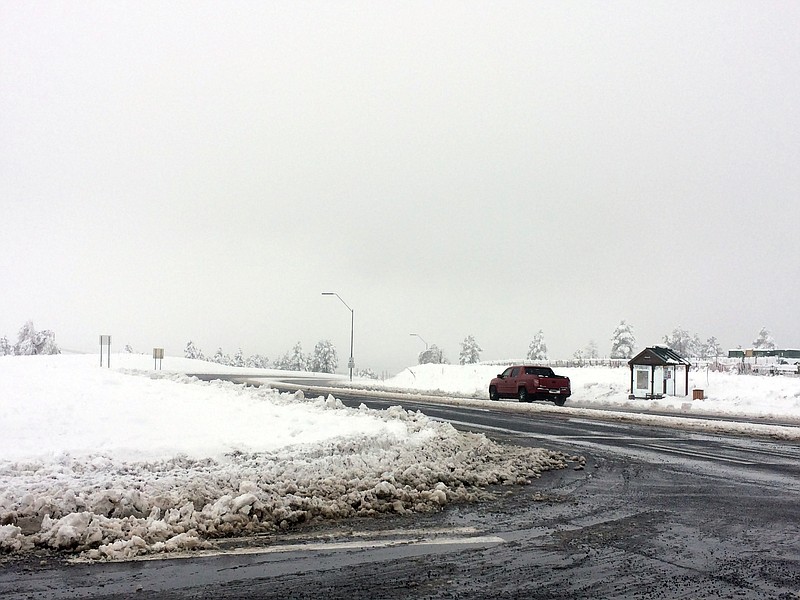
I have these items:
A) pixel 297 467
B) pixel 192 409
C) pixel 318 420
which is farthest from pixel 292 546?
pixel 192 409

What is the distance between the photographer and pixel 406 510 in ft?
26.1

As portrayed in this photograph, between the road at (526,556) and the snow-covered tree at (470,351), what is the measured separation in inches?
4974

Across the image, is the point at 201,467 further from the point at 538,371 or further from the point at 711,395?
the point at 711,395

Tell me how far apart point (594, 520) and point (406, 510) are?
2134mm

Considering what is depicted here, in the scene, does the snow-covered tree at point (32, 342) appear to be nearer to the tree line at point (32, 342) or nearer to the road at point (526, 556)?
the tree line at point (32, 342)

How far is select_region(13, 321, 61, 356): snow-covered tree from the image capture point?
12181 centimetres

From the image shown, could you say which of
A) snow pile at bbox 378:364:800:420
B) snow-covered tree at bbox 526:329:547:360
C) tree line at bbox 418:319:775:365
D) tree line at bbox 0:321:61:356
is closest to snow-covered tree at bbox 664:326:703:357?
tree line at bbox 418:319:775:365

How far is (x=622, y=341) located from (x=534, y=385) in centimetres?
7808

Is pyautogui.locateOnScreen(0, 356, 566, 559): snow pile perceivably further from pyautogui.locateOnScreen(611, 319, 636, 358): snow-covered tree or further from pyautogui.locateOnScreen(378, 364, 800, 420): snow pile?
pyautogui.locateOnScreen(611, 319, 636, 358): snow-covered tree

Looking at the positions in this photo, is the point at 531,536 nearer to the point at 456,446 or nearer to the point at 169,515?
the point at 169,515

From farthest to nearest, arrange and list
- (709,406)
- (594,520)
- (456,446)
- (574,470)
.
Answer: (709,406) → (456,446) → (574,470) → (594,520)

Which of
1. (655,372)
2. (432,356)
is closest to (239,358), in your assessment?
(432,356)

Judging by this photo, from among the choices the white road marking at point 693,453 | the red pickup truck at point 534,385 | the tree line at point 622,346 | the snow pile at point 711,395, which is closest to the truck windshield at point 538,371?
the red pickup truck at point 534,385

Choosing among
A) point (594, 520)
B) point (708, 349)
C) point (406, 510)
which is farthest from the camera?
point (708, 349)
